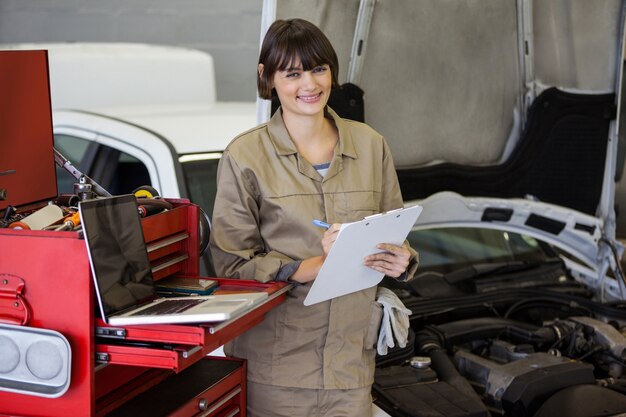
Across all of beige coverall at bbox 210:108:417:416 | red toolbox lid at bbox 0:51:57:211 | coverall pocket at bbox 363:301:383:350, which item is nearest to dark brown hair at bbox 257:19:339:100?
Answer: beige coverall at bbox 210:108:417:416

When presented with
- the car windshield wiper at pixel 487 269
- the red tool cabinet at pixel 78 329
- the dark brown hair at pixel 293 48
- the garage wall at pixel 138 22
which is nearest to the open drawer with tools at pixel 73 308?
the red tool cabinet at pixel 78 329

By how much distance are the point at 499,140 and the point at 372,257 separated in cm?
159

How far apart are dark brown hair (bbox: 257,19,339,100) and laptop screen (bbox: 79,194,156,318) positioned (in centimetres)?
53

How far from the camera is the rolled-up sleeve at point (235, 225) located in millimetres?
1952

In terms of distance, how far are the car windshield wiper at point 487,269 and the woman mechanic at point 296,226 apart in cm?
114

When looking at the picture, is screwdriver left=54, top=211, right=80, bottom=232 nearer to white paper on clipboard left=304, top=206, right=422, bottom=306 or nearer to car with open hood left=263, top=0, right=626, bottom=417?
white paper on clipboard left=304, top=206, right=422, bottom=306

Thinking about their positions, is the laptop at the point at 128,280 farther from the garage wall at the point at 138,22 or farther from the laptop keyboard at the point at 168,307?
the garage wall at the point at 138,22

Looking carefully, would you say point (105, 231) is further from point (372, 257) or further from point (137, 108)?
point (137, 108)

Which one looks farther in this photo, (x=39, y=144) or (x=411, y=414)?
(x=411, y=414)

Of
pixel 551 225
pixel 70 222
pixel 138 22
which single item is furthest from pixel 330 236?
pixel 138 22

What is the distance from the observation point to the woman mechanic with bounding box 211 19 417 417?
6.38 ft

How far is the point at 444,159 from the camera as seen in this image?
3.22 meters

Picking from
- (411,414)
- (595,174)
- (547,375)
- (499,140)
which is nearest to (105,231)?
(411,414)

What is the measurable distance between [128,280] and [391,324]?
76 centimetres
